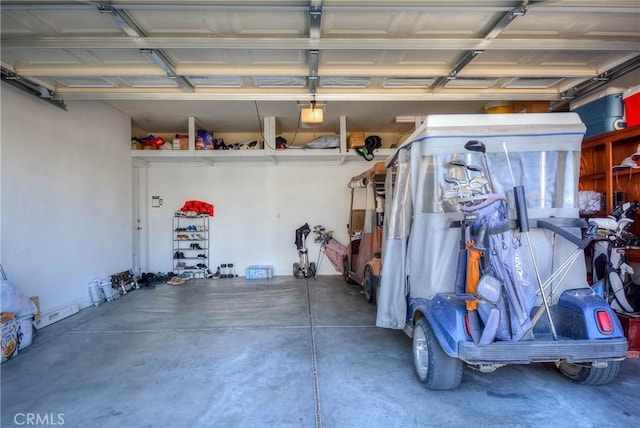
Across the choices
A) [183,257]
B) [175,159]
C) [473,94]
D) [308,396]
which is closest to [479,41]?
[473,94]

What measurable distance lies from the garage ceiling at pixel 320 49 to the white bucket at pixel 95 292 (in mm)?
2982

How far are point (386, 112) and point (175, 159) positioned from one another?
4.67 meters

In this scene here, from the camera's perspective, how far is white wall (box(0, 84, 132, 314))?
13.5 ft

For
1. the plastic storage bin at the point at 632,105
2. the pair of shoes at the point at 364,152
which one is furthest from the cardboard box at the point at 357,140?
the plastic storage bin at the point at 632,105

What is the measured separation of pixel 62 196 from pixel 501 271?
222 inches

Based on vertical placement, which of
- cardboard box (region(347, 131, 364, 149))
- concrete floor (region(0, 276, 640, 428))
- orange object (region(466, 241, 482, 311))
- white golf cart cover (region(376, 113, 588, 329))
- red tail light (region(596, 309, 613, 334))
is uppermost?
cardboard box (region(347, 131, 364, 149))

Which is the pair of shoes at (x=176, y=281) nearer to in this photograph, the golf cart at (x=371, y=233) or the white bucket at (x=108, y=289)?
the white bucket at (x=108, y=289)

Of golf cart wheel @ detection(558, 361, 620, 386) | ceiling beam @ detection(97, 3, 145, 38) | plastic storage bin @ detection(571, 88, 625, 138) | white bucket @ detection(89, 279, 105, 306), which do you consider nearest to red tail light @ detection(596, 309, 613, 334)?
golf cart wheel @ detection(558, 361, 620, 386)

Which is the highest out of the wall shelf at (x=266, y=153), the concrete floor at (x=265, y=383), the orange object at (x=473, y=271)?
the wall shelf at (x=266, y=153)

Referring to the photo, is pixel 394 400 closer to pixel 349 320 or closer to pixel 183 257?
pixel 349 320

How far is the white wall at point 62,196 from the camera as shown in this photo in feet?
13.5

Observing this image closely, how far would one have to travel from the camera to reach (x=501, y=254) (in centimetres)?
235

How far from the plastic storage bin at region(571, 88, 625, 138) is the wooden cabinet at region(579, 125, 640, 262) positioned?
8cm

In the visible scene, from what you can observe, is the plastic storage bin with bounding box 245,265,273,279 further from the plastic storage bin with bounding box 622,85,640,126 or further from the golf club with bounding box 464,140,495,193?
the plastic storage bin with bounding box 622,85,640,126
